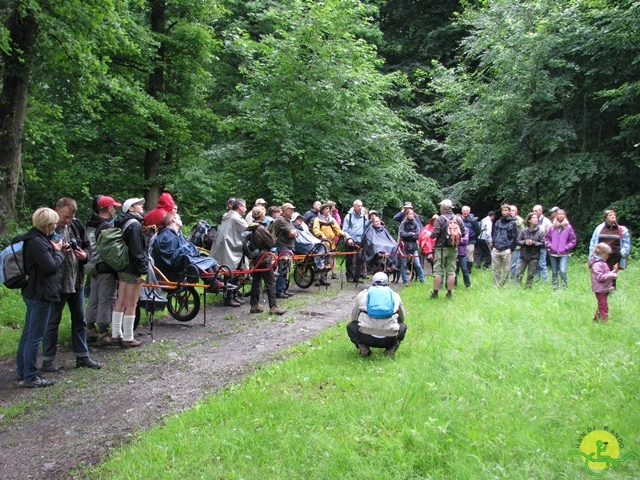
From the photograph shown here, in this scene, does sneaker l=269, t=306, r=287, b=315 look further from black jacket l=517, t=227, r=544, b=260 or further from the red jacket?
black jacket l=517, t=227, r=544, b=260

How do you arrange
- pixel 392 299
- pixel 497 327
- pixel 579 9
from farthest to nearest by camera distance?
1. pixel 579 9
2. pixel 497 327
3. pixel 392 299

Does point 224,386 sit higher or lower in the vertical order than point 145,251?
lower

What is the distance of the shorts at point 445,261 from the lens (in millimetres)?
10789

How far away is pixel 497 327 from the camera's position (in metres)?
7.32

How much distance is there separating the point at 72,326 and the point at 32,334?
69 cm

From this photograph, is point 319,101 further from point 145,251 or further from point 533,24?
point 145,251

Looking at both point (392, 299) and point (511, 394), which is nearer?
point (511, 394)

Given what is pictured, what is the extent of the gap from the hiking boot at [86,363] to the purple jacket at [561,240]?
8.79 m

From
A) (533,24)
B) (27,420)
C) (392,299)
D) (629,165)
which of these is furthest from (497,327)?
(533,24)

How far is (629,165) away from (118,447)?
1798 cm

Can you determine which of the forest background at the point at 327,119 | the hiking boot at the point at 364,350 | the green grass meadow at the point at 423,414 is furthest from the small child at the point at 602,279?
the forest background at the point at 327,119

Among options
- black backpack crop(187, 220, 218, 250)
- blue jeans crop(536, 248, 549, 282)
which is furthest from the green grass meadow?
black backpack crop(187, 220, 218, 250)

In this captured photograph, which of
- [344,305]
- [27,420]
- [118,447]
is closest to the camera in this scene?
[118,447]

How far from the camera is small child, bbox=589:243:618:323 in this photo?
23.6 feet
